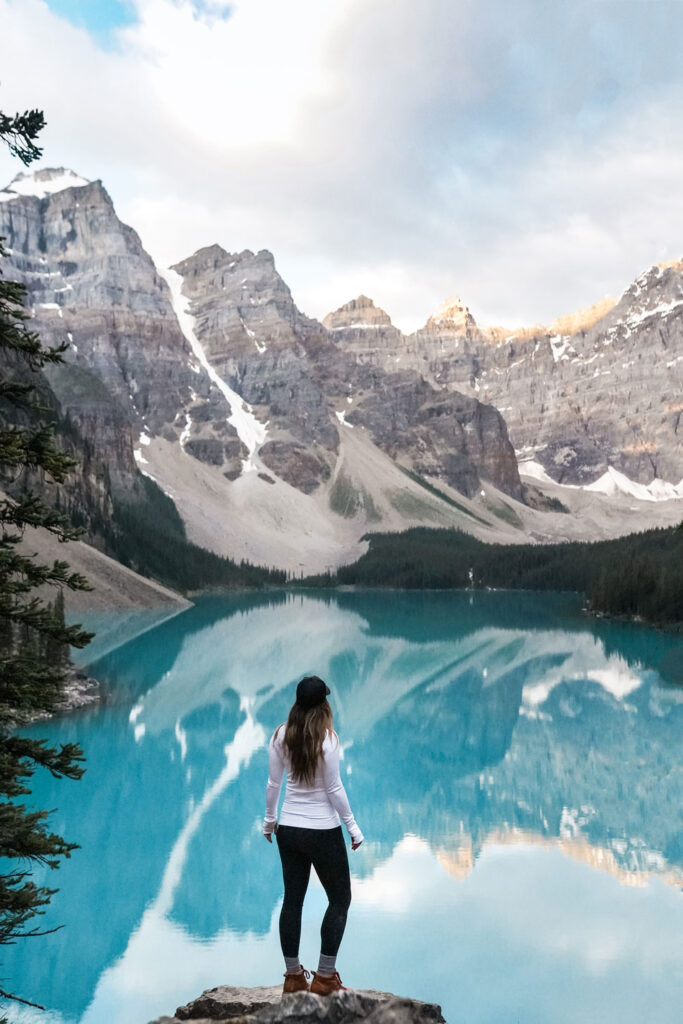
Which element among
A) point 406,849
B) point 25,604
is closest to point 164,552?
point 406,849

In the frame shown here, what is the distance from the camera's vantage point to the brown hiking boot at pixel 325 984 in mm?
7383

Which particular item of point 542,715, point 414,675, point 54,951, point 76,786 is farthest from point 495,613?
point 54,951

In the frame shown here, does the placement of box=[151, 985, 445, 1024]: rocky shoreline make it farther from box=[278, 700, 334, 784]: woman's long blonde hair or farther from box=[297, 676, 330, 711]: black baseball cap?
box=[297, 676, 330, 711]: black baseball cap

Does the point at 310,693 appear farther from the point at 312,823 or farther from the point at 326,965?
the point at 326,965

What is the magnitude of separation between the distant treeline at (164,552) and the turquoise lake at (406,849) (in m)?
76.8

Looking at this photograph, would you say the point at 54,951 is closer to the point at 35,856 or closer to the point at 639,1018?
the point at 35,856

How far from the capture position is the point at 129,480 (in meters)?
179

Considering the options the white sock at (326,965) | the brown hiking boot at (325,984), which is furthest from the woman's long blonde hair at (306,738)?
the brown hiking boot at (325,984)

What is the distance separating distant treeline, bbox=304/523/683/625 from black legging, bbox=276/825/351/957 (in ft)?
289

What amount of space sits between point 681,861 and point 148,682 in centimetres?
3320

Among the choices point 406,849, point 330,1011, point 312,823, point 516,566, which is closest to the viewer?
point 330,1011

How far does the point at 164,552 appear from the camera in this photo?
143 meters

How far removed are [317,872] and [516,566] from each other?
162 m

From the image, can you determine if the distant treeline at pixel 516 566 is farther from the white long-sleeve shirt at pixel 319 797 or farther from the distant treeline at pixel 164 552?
the white long-sleeve shirt at pixel 319 797
